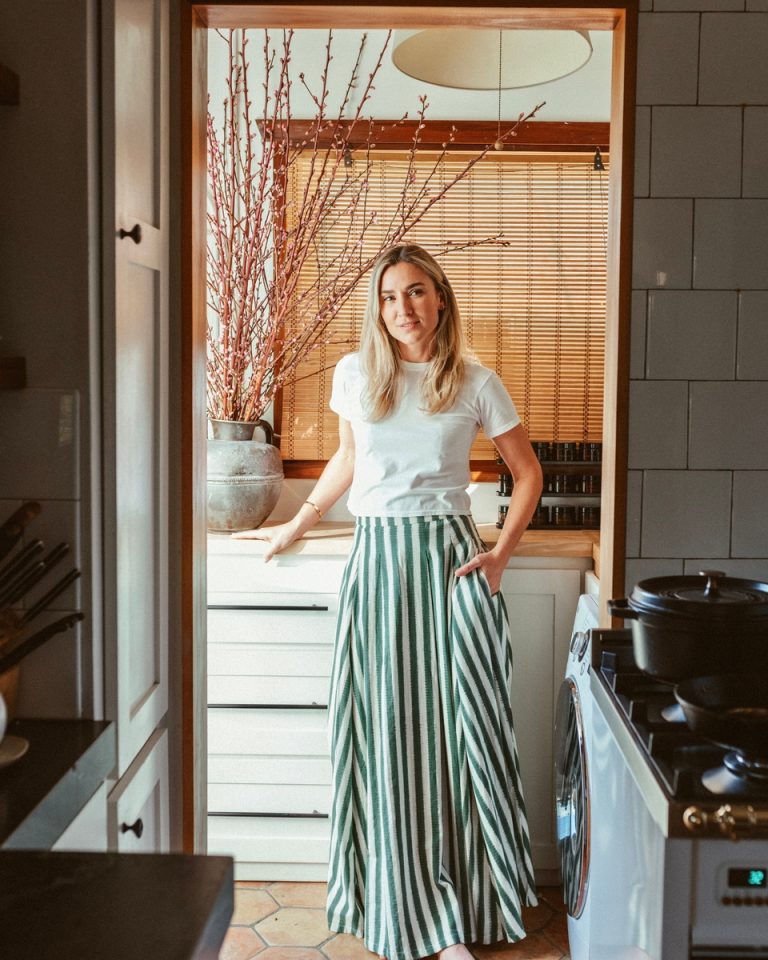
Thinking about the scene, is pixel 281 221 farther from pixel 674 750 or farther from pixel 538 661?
pixel 674 750

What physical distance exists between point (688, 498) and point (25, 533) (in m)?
1.22

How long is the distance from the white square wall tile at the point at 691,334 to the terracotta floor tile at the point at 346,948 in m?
1.65

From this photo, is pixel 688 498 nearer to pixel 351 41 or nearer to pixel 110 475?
pixel 110 475

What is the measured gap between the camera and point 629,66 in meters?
1.93

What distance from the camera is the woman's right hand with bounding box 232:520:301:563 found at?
9.36 feet

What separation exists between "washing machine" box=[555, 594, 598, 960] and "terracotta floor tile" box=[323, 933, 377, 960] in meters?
0.52

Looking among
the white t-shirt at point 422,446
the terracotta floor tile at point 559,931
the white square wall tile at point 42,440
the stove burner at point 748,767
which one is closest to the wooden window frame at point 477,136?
the white t-shirt at point 422,446

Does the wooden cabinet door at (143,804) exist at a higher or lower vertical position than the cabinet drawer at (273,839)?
higher

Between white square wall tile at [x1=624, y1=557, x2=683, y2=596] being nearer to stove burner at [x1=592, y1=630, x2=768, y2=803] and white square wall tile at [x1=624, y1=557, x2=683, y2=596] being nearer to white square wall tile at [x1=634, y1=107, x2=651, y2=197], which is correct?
stove burner at [x1=592, y1=630, x2=768, y2=803]

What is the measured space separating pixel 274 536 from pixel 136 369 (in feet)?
3.88

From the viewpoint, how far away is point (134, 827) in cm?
177

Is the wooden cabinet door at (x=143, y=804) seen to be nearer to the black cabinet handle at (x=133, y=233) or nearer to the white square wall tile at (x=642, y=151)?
the black cabinet handle at (x=133, y=233)

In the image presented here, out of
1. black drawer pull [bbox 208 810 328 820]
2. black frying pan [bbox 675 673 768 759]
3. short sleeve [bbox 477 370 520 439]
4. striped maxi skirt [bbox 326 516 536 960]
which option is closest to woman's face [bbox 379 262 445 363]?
short sleeve [bbox 477 370 520 439]

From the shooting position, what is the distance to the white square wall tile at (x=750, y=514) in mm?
1995
